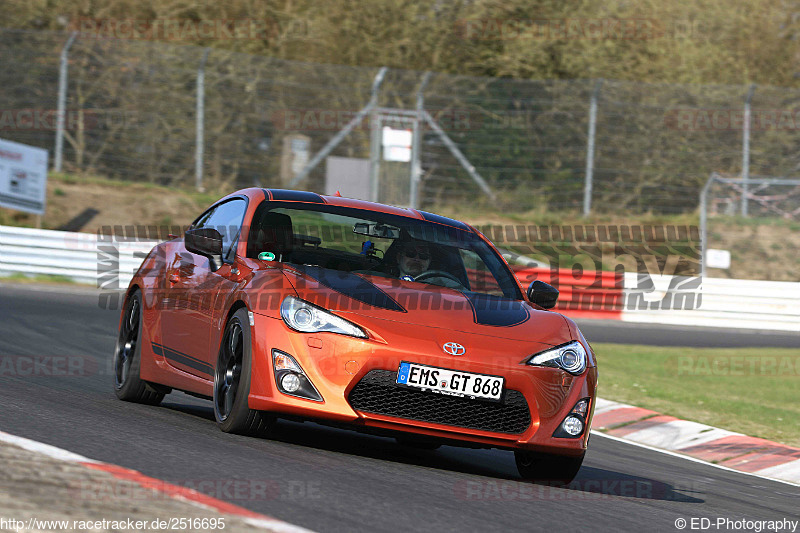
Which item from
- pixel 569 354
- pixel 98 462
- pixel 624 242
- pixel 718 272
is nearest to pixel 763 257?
pixel 718 272

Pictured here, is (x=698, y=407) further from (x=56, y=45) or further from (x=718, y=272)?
(x=56, y=45)

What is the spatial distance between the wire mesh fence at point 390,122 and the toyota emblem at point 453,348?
63.4ft

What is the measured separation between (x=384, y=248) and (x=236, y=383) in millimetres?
1546

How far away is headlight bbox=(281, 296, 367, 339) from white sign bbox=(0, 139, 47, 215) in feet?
60.3

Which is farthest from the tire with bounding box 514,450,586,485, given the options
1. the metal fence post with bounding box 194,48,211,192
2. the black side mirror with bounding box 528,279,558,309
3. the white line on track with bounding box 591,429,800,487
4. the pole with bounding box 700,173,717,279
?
the metal fence post with bounding box 194,48,211,192

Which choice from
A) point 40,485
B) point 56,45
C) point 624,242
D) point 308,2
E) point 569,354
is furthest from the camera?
point 308,2

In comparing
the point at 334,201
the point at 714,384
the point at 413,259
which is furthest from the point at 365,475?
the point at 714,384

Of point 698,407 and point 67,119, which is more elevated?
point 67,119

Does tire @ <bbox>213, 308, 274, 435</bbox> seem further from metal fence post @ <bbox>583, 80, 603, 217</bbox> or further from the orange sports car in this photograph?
metal fence post @ <bbox>583, 80, 603, 217</bbox>

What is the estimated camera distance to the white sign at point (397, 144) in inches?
1009

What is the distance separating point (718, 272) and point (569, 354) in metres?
19.2

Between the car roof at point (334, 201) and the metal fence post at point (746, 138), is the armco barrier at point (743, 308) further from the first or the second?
the car roof at point (334, 201)

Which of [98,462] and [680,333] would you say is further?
[680,333]

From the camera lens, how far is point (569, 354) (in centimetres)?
621
